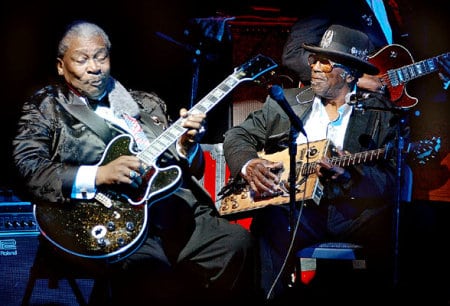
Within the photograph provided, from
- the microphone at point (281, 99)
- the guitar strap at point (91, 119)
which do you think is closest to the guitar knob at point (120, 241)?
Result: the guitar strap at point (91, 119)

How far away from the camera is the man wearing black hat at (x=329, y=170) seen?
13.0ft

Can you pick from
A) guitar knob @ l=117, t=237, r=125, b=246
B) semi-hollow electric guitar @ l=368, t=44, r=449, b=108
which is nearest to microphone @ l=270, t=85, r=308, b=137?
guitar knob @ l=117, t=237, r=125, b=246

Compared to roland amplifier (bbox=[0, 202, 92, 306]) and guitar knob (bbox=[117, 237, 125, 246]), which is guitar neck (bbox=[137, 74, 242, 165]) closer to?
guitar knob (bbox=[117, 237, 125, 246])

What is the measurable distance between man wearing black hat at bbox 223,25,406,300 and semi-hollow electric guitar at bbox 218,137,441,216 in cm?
3

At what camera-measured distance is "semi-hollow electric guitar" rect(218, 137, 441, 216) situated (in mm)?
3883

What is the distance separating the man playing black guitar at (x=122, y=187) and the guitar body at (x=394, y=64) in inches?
83.4

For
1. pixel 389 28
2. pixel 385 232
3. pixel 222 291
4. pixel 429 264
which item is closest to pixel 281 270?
pixel 222 291

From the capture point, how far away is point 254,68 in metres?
3.93

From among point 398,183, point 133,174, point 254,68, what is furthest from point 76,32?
point 398,183

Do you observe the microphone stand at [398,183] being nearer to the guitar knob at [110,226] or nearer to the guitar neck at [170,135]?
the guitar neck at [170,135]

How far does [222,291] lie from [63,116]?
5.87 feet

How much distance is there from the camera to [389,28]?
17.1ft

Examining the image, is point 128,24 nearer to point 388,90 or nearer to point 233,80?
point 233,80

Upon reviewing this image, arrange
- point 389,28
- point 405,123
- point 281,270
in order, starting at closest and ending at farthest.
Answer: point 405,123 → point 281,270 → point 389,28
